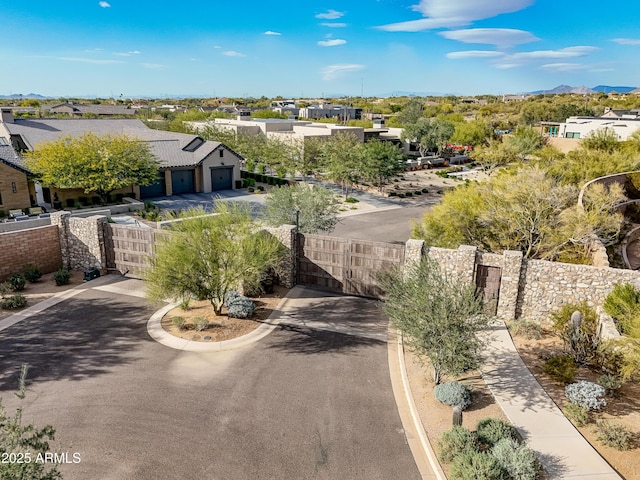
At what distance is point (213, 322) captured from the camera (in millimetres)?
18000

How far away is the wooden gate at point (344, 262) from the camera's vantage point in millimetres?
19969

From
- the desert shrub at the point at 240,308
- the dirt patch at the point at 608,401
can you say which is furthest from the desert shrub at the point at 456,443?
the desert shrub at the point at 240,308

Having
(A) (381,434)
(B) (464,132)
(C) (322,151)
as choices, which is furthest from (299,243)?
(B) (464,132)

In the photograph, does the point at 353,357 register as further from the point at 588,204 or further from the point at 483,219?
the point at 588,204

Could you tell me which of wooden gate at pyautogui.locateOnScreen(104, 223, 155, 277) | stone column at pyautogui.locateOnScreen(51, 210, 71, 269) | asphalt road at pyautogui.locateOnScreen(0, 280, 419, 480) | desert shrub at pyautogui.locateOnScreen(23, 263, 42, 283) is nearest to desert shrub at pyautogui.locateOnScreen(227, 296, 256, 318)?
asphalt road at pyautogui.locateOnScreen(0, 280, 419, 480)

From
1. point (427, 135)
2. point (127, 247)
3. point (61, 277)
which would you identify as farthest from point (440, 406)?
point (427, 135)

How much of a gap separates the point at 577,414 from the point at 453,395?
125 inches

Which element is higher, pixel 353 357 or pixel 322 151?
pixel 322 151

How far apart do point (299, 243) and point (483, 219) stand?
8.63 meters

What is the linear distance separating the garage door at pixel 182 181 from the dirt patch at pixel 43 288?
22580 mm

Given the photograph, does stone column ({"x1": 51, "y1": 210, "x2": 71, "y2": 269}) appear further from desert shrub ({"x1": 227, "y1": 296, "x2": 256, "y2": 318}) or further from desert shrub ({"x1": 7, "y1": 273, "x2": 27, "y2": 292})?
desert shrub ({"x1": 227, "y1": 296, "x2": 256, "y2": 318})

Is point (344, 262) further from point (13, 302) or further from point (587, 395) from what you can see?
point (13, 302)

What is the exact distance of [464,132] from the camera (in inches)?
3059

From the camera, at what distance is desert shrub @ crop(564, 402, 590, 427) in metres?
12.0
